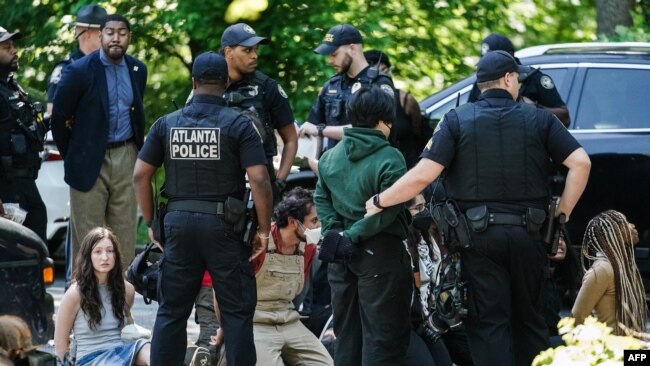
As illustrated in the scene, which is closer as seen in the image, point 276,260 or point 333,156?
point 333,156

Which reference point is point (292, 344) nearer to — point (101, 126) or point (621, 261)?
point (621, 261)

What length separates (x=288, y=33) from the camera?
43.1 ft

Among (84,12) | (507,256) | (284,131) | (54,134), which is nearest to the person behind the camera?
(507,256)

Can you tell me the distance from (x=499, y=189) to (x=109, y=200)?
12.2 feet

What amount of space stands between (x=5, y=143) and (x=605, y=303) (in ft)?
13.3

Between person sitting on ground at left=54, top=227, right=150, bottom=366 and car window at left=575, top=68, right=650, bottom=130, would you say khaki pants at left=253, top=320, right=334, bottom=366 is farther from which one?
car window at left=575, top=68, right=650, bottom=130

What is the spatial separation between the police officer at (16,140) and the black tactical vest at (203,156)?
2.29 m

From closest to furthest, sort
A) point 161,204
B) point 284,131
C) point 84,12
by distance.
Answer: point 161,204
point 284,131
point 84,12

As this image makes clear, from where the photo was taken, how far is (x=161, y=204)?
7.79 metres

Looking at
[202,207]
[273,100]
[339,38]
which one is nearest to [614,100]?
[339,38]

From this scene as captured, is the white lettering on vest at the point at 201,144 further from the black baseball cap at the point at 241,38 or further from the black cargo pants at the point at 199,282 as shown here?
the black baseball cap at the point at 241,38

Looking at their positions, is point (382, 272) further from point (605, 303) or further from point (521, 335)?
point (605, 303)

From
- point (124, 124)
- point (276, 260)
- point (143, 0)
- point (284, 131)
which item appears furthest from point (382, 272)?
point (143, 0)

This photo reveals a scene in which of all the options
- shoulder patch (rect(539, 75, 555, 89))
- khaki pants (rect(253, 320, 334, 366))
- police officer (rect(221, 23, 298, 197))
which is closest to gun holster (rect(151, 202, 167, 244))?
khaki pants (rect(253, 320, 334, 366))
